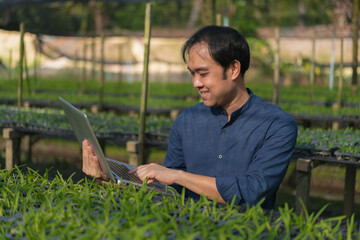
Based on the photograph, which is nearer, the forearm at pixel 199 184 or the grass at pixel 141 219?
the grass at pixel 141 219

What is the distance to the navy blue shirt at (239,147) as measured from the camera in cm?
223

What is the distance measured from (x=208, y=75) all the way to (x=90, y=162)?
72cm

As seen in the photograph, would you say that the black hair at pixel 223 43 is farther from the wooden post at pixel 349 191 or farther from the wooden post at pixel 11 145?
the wooden post at pixel 11 145

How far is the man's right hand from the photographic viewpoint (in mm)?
2285

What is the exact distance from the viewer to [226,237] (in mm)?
1669

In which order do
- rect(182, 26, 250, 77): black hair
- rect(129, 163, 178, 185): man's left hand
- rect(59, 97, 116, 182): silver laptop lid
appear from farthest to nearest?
rect(182, 26, 250, 77): black hair → rect(129, 163, 178, 185): man's left hand → rect(59, 97, 116, 182): silver laptop lid

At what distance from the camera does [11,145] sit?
5.49m

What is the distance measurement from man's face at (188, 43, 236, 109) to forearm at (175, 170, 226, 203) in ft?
1.38

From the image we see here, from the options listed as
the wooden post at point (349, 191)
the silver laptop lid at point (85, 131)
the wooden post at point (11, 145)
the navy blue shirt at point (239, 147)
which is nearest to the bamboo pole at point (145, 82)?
the wooden post at point (11, 145)

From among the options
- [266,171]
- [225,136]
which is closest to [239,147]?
[225,136]

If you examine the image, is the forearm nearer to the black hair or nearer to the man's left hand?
the man's left hand

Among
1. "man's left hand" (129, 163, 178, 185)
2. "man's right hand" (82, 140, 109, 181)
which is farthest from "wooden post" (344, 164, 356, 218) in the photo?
"man's right hand" (82, 140, 109, 181)

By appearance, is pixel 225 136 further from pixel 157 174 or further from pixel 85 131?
pixel 85 131

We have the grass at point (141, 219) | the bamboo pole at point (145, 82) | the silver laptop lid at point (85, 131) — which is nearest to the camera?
the grass at point (141, 219)
